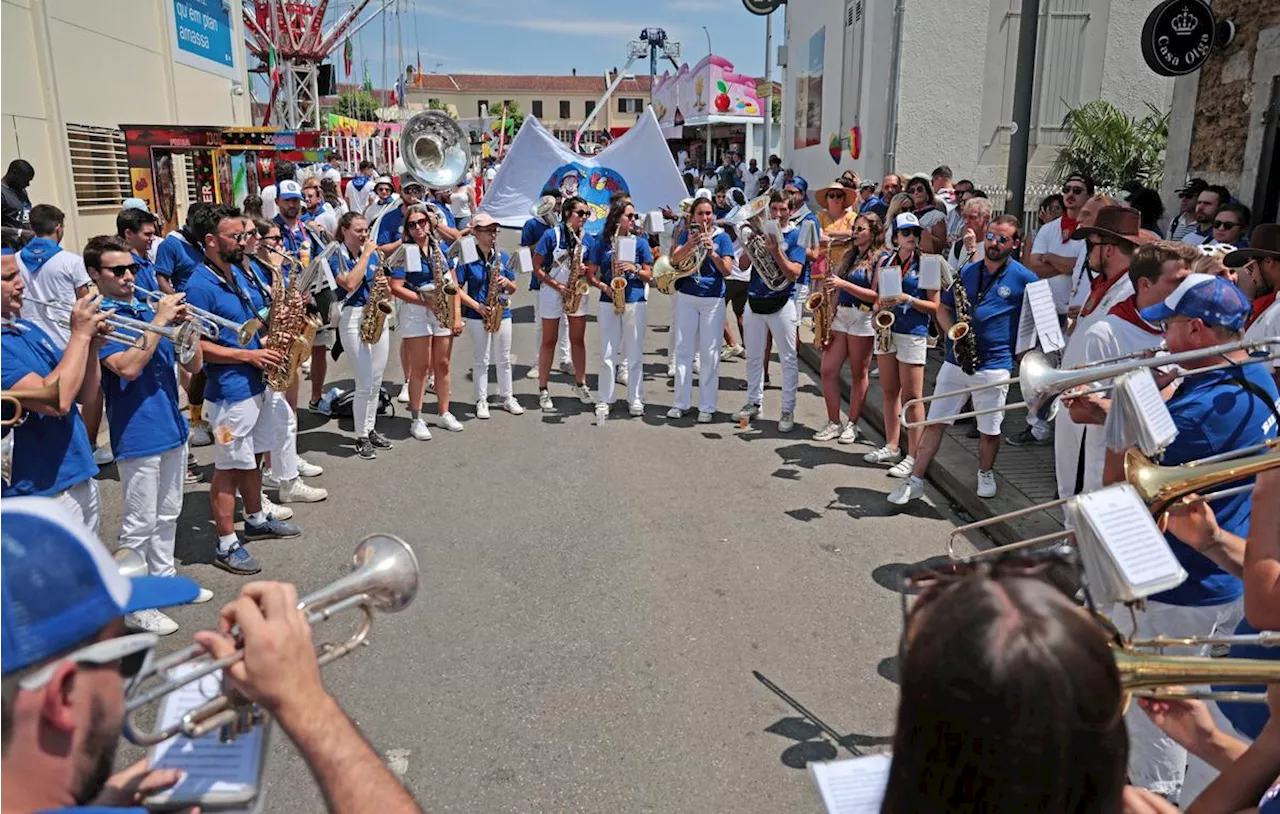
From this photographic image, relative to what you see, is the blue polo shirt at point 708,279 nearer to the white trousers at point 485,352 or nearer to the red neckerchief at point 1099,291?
the white trousers at point 485,352

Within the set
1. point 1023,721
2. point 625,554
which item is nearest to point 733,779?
point 625,554

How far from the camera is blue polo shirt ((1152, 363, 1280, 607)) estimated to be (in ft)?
9.91

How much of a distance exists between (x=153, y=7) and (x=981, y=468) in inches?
748

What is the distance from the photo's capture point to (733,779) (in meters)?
3.50

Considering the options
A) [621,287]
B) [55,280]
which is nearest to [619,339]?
[621,287]

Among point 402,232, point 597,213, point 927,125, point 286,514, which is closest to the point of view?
point 286,514

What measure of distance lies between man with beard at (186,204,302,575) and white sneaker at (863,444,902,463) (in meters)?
4.64

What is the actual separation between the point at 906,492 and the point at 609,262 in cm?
365

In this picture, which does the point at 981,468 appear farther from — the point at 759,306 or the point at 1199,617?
the point at 1199,617

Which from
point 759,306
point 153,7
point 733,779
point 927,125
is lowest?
point 733,779

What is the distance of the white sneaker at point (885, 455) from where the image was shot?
745 centimetres

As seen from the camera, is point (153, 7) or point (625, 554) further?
point (153, 7)

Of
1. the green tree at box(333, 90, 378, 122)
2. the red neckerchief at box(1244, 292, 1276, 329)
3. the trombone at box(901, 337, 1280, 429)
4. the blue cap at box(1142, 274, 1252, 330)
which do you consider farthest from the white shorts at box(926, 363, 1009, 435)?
the green tree at box(333, 90, 378, 122)

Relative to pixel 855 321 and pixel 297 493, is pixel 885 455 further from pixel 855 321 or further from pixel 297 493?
pixel 297 493
